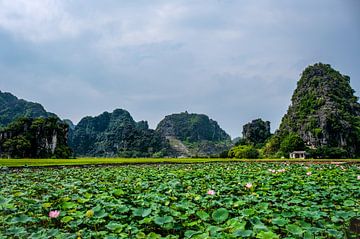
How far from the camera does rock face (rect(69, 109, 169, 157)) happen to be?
87.4 meters

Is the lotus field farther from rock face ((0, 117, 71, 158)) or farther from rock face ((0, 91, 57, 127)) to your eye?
rock face ((0, 91, 57, 127))

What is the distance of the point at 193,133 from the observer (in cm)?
13112

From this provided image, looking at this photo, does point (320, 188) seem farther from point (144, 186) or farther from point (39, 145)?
point (39, 145)

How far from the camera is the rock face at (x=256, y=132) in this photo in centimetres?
8181

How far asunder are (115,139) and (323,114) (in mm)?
58912

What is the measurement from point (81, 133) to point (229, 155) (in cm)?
6912

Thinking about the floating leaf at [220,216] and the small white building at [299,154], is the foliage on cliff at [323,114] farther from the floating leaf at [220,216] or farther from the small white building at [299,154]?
the floating leaf at [220,216]

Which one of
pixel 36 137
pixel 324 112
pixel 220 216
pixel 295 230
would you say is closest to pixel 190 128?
pixel 324 112

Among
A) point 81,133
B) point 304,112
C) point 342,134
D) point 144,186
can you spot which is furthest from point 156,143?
point 144,186

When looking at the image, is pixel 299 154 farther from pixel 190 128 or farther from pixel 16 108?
pixel 16 108

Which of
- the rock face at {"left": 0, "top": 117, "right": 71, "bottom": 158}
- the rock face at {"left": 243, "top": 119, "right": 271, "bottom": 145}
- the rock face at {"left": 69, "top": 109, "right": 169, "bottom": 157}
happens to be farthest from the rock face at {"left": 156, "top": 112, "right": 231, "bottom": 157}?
the rock face at {"left": 0, "top": 117, "right": 71, "bottom": 158}

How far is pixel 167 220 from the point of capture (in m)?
3.13

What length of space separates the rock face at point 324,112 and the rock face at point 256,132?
217 inches

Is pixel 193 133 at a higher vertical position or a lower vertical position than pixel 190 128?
lower
